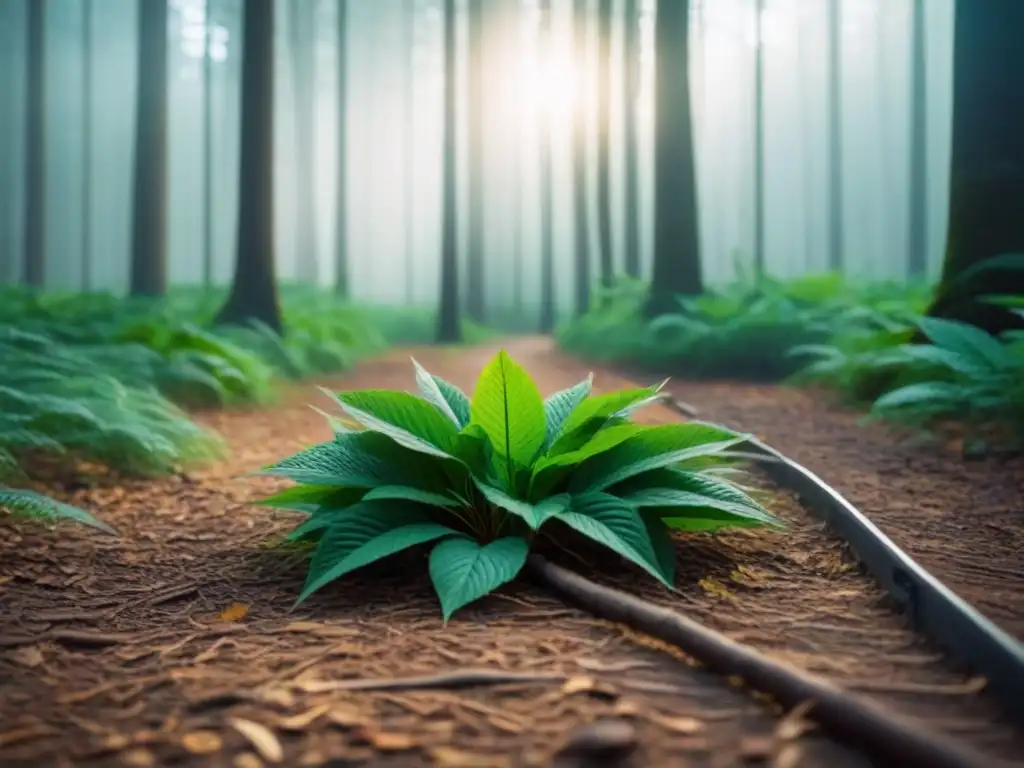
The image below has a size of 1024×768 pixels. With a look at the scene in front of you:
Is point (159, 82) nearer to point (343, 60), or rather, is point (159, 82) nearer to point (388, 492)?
point (343, 60)

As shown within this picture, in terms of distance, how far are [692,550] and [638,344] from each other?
8.13 metres

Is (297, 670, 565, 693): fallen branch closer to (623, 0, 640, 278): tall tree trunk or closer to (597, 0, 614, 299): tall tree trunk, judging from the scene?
(597, 0, 614, 299): tall tree trunk

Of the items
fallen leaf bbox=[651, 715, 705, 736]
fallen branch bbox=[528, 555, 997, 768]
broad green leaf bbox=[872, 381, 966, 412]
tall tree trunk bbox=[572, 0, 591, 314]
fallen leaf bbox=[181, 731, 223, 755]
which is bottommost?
fallen leaf bbox=[181, 731, 223, 755]

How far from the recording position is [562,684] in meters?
2.07

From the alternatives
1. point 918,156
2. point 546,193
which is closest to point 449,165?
point 546,193

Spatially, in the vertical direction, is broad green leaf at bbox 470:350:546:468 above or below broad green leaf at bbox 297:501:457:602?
above

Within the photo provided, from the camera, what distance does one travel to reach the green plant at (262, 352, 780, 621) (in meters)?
2.90

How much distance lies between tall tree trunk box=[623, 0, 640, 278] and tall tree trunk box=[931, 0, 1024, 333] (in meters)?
12.8

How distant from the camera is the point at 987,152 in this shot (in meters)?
6.33

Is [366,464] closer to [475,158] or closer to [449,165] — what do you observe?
[449,165]

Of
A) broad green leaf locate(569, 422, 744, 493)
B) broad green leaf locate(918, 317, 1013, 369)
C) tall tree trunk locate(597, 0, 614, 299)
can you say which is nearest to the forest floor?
broad green leaf locate(569, 422, 744, 493)

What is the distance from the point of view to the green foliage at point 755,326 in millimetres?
9352

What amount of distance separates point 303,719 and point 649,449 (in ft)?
5.44

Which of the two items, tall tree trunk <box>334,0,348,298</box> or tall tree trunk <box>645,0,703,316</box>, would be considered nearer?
tall tree trunk <box>645,0,703,316</box>
